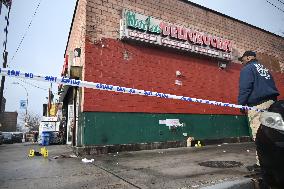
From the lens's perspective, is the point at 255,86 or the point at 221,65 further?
the point at 221,65

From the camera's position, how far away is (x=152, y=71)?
949cm

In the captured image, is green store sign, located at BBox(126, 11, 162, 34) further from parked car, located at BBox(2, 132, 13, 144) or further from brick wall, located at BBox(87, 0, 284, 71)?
parked car, located at BBox(2, 132, 13, 144)

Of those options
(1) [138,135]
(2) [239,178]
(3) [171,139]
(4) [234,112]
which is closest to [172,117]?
(3) [171,139]

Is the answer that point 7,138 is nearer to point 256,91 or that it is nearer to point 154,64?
point 154,64

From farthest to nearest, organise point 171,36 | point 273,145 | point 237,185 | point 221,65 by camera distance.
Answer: point 221,65, point 171,36, point 237,185, point 273,145

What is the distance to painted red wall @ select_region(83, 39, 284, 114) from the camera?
8266 millimetres

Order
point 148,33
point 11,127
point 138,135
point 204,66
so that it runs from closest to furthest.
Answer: point 138,135 < point 148,33 < point 204,66 < point 11,127

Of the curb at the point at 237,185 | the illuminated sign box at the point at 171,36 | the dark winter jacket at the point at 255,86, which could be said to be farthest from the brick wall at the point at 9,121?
the curb at the point at 237,185

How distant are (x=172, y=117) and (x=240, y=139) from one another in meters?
4.29

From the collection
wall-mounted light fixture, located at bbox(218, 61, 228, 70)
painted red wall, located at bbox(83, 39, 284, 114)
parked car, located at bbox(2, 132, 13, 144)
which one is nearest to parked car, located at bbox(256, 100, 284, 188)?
painted red wall, located at bbox(83, 39, 284, 114)

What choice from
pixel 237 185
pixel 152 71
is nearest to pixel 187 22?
pixel 152 71

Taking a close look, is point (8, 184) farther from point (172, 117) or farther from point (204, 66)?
point (204, 66)

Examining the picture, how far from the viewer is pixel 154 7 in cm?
997

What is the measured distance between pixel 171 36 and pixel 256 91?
242 inches
